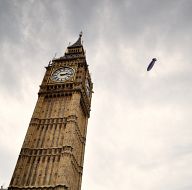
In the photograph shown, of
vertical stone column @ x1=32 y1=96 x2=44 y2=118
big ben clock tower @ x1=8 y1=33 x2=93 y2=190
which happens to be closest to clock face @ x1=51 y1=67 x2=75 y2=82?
big ben clock tower @ x1=8 y1=33 x2=93 y2=190

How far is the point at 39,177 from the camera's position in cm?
4731

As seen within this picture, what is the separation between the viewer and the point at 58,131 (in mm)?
52938

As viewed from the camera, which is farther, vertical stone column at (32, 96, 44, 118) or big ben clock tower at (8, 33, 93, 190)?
vertical stone column at (32, 96, 44, 118)

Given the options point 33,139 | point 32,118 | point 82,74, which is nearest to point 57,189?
point 33,139

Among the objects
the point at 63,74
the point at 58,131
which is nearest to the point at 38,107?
the point at 58,131

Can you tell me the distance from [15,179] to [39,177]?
139 inches

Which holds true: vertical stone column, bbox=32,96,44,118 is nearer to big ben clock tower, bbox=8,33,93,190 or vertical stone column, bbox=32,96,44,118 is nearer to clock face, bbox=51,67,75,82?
big ben clock tower, bbox=8,33,93,190

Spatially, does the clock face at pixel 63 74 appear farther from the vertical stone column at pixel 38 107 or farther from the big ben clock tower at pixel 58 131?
the vertical stone column at pixel 38 107

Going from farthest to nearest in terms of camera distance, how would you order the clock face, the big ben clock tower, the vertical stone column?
1. the clock face
2. the vertical stone column
3. the big ben clock tower

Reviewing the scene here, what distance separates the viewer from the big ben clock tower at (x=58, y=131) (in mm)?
47125

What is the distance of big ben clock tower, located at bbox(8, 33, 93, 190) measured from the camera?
47125 mm

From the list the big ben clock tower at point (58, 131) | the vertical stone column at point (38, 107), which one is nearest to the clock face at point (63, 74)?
the big ben clock tower at point (58, 131)

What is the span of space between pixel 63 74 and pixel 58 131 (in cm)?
1405

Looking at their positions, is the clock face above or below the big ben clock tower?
above
